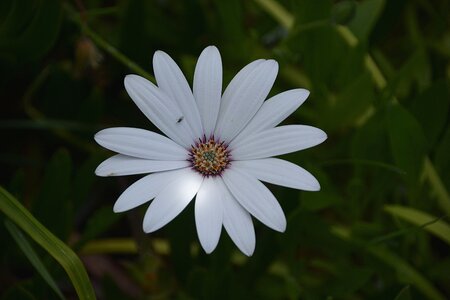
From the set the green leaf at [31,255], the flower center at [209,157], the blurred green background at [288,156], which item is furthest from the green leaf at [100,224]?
the flower center at [209,157]

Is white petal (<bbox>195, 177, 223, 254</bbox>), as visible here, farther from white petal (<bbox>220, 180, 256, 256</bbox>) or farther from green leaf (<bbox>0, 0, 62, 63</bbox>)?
green leaf (<bbox>0, 0, 62, 63</bbox>)

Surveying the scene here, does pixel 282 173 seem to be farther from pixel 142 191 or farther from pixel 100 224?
pixel 100 224

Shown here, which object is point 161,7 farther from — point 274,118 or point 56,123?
point 274,118

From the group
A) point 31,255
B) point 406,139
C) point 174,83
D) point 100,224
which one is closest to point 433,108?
point 406,139

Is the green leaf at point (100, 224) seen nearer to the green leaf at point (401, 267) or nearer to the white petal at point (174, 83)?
the white petal at point (174, 83)

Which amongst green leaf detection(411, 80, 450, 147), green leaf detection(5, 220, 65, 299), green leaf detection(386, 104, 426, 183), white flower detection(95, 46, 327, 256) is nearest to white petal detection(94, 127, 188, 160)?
white flower detection(95, 46, 327, 256)
